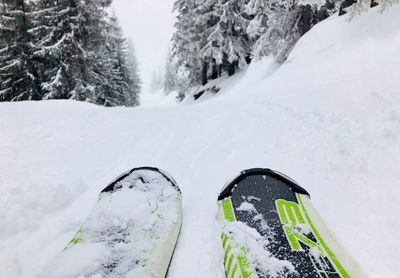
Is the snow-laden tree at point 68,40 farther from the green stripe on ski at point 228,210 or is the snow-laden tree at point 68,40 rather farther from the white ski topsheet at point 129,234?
the green stripe on ski at point 228,210

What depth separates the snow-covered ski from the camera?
7.74ft

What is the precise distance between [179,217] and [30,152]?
3.60 meters

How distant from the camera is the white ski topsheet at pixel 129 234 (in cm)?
244

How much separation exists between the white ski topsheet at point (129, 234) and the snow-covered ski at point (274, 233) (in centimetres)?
60

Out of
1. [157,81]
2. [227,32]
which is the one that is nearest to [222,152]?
[227,32]

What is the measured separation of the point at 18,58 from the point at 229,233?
15.9 meters

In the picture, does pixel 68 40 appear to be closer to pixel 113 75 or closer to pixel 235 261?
pixel 113 75

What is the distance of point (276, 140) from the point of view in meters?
5.07

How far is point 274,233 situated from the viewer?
2.78 metres

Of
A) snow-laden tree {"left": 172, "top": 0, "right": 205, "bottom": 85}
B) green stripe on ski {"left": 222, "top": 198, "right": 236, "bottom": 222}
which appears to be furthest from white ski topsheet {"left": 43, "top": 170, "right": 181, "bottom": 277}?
snow-laden tree {"left": 172, "top": 0, "right": 205, "bottom": 85}

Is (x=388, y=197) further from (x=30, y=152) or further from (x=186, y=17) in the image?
(x=186, y=17)

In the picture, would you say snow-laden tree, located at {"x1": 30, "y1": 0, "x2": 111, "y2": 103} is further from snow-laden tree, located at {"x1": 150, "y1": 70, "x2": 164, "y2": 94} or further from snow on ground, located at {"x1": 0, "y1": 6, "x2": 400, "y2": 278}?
snow-laden tree, located at {"x1": 150, "y1": 70, "x2": 164, "y2": 94}

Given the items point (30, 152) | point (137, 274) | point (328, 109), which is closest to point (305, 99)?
point (328, 109)

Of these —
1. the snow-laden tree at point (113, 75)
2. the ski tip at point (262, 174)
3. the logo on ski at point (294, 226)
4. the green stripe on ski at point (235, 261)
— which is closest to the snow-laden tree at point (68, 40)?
the snow-laden tree at point (113, 75)
